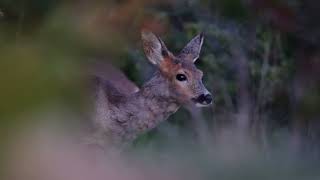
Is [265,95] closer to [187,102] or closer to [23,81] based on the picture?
[187,102]

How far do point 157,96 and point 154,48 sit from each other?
36cm

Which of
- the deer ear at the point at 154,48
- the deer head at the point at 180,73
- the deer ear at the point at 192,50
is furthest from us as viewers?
the deer ear at the point at 192,50

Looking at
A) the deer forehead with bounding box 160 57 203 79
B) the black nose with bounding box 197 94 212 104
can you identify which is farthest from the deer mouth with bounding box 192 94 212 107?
the deer forehead with bounding box 160 57 203 79

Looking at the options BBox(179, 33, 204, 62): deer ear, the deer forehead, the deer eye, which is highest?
BBox(179, 33, 204, 62): deer ear

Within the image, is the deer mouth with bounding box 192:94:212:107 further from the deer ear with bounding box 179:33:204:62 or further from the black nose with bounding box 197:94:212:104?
the deer ear with bounding box 179:33:204:62

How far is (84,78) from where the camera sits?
76.0 inches

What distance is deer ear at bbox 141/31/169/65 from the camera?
17.3 ft

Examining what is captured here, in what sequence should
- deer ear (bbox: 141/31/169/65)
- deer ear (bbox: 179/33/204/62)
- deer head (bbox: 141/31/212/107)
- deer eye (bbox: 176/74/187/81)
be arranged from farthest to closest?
deer ear (bbox: 179/33/204/62) < deer eye (bbox: 176/74/187/81) < deer head (bbox: 141/31/212/107) < deer ear (bbox: 141/31/169/65)

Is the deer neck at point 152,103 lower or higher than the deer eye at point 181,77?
lower

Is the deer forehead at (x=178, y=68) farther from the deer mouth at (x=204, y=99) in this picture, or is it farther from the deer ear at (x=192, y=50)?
the deer mouth at (x=204, y=99)

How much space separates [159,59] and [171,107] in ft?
1.06

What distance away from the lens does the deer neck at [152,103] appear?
5.76 meters

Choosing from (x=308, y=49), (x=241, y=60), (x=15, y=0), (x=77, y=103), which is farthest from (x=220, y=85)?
(x=77, y=103)

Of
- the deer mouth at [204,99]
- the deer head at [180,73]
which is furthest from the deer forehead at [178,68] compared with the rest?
the deer mouth at [204,99]
